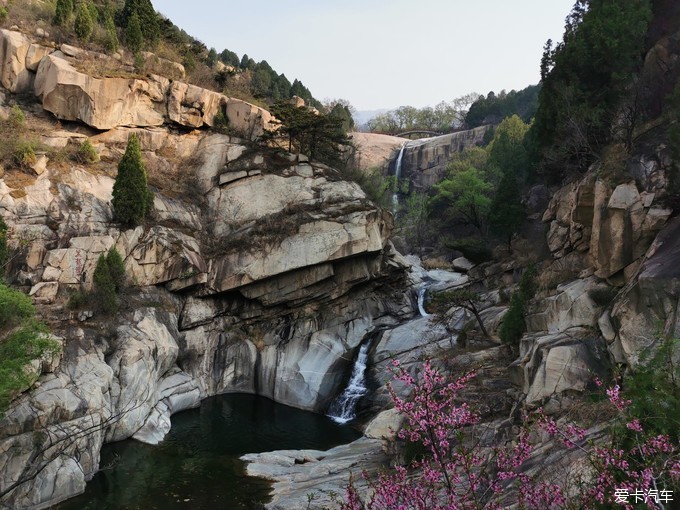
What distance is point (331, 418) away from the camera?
80.8 feet

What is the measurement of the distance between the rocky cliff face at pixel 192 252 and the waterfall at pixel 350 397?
0.90 metres

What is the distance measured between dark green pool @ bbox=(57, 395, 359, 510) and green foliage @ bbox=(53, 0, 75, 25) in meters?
26.9

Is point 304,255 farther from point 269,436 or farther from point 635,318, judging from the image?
point 635,318

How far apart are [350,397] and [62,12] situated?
1227 inches

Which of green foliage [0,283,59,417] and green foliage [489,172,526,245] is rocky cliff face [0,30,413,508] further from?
green foliage [489,172,526,245]

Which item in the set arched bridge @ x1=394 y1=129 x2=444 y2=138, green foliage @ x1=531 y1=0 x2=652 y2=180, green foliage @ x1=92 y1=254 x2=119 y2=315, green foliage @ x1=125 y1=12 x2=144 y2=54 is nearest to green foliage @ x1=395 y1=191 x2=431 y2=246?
green foliage @ x1=531 y1=0 x2=652 y2=180

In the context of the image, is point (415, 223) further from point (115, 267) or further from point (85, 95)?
point (115, 267)

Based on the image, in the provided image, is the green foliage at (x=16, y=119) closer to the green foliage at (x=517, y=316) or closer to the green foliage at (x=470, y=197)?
the green foliage at (x=517, y=316)

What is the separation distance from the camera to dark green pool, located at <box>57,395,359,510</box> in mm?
14383

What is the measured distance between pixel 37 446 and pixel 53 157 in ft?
59.1

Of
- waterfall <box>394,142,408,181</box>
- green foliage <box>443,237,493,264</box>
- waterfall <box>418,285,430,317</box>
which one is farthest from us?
waterfall <box>394,142,408,181</box>

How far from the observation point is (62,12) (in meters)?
32.1

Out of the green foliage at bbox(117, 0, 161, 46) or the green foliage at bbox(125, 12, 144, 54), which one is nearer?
the green foliage at bbox(125, 12, 144, 54)

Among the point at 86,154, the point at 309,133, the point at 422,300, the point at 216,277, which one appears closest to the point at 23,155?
the point at 86,154
